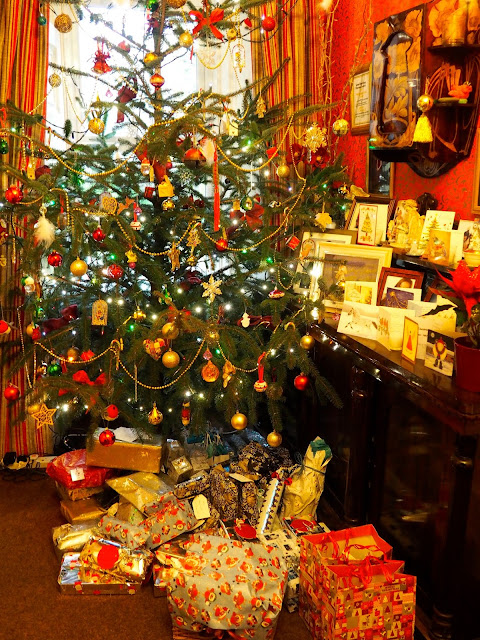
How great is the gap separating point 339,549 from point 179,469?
99 centimetres

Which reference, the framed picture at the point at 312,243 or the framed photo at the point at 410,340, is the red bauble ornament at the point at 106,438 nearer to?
the framed picture at the point at 312,243

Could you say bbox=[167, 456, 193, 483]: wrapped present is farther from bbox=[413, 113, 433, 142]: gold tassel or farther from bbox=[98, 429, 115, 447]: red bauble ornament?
bbox=[413, 113, 433, 142]: gold tassel

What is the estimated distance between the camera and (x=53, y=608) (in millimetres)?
2186

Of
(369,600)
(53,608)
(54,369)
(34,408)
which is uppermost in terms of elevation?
(54,369)

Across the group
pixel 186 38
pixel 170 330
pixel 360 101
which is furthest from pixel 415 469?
pixel 360 101

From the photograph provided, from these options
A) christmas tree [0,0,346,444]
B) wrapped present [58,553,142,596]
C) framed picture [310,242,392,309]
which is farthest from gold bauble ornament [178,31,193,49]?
wrapped present [58,553,142,596]

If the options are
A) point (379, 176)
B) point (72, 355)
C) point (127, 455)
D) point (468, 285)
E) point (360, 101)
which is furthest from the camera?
point (360, 101)

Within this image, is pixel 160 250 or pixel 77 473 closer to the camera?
pixel 77 473

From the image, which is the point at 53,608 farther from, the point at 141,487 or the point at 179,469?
the point at 179,469

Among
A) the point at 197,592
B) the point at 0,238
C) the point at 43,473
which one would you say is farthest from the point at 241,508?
the point at 0,238

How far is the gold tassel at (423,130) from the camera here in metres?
2.16

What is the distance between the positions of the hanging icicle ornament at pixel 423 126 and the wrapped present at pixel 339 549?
140cm

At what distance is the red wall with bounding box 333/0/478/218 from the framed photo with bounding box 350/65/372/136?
51 mm

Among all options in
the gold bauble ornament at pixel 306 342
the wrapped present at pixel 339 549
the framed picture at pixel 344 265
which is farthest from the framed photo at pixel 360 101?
the wrapped present at pixel 339 549
